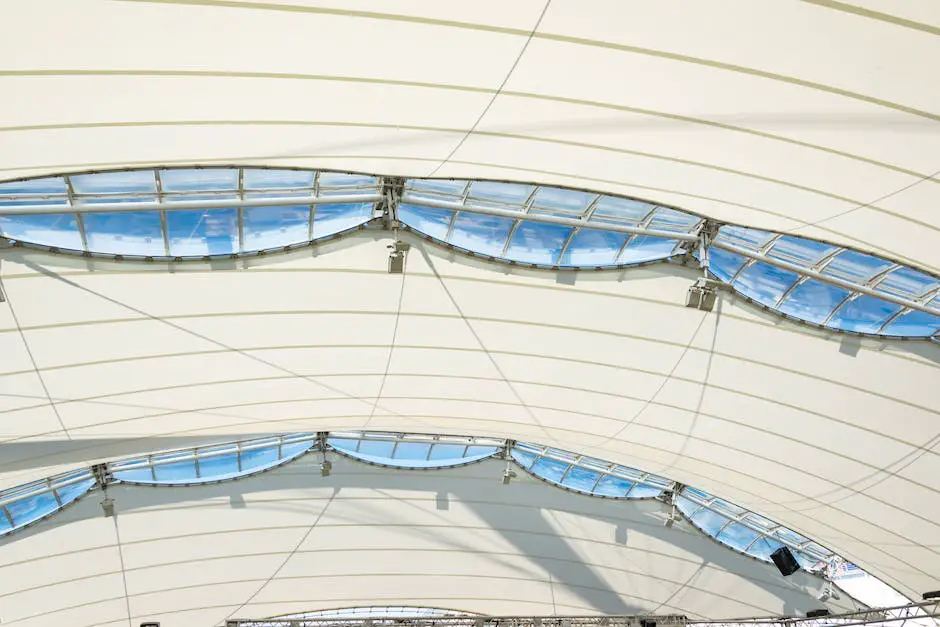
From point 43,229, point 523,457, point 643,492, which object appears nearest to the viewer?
point 43,229

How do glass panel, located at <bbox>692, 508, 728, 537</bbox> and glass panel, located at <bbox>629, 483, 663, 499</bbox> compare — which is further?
glass panel, located at <bbox>692, 508, 728, 537</bbox>

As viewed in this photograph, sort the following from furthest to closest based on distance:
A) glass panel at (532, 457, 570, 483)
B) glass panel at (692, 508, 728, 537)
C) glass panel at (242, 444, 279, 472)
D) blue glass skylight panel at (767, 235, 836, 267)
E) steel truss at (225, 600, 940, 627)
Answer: glass panel at (692, 508, 728, 537) → glass panel at (532, 457, 570, 483) → glass panel at (242, 444, 279, 472) → steel truss at (225, 600, 940, 627) → blue glass skylight panel at (767, 235, 836, 267)

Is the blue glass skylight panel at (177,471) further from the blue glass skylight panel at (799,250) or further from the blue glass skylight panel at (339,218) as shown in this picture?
the blue glass skylight panel at (799,250)

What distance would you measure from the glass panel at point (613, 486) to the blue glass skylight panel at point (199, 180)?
25.9 metres

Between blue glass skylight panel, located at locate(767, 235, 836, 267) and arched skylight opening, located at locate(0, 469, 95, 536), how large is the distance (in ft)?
94.7

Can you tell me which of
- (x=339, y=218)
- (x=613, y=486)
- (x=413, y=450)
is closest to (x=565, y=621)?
(x=613, y=486)

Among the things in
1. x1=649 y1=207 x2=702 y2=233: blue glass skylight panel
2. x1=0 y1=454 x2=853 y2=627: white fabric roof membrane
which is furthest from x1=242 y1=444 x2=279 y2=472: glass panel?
x1=649 y1=207 x2=702 y2=233: blue glass skylight panel

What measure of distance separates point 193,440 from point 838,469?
83.0 ft

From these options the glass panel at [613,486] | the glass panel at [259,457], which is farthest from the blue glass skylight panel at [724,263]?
the glass panel at [259,457]

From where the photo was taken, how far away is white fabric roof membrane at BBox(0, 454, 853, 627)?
38844 mm

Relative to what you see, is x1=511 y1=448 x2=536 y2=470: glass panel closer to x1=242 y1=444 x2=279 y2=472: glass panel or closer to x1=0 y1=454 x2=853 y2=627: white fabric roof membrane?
x1=0 y1=454 x2=853 y2=627: white fabric roof membrane

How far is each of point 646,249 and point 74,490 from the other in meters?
26.7

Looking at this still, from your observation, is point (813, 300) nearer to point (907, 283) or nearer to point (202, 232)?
point (907, 283)

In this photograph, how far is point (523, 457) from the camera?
39781 mm
